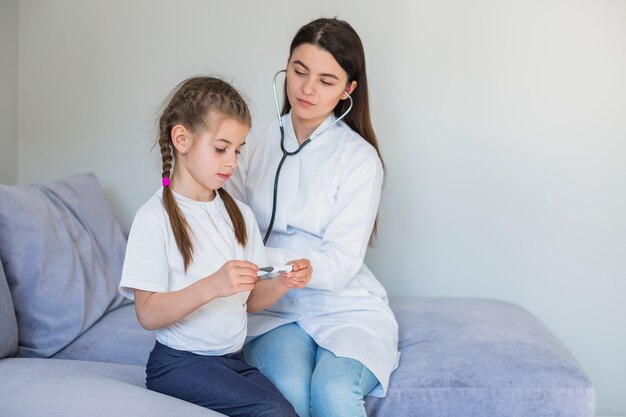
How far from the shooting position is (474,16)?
8.96 feet

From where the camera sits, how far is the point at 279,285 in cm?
186

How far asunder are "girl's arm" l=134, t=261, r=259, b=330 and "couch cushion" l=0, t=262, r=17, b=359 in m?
0.42

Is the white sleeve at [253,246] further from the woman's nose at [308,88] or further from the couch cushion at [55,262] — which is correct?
the couch cushion at [55,262]

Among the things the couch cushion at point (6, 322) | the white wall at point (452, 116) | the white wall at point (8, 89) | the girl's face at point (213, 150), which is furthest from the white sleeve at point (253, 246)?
the white wall at point (8, 89)

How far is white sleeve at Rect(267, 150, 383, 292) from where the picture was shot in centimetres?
205

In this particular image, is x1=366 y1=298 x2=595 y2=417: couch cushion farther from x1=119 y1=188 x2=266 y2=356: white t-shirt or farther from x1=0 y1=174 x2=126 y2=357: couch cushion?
x1=0 y1=174 x2=126 y2=357: couch cushion

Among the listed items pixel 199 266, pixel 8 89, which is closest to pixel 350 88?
pixel 199 266

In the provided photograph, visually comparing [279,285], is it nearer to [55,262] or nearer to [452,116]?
[55,262]

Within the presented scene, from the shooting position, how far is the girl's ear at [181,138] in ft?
5.85

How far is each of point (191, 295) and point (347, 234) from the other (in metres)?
0.59

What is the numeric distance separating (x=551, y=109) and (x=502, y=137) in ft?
0.61

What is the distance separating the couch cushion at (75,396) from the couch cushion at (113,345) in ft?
0.85

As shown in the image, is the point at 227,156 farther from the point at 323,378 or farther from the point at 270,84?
the point at 270,84

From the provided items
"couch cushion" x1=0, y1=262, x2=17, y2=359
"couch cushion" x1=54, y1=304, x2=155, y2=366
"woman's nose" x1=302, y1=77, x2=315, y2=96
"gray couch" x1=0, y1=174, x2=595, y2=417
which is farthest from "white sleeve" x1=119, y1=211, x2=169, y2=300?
"woman's nose" x1=302, y1=77, x2=315, y2=96
